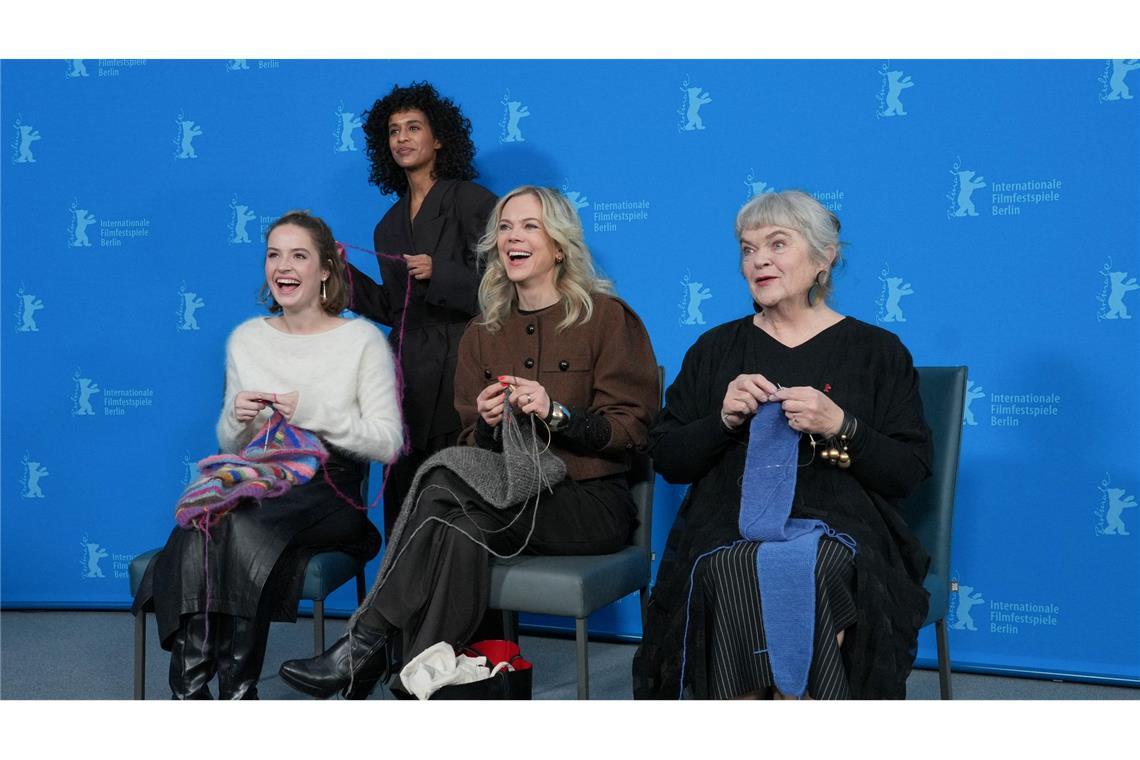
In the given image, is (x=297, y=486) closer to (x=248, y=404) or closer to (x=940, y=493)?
(x=248, y=404)

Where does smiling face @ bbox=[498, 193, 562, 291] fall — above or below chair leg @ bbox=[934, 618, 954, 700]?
above

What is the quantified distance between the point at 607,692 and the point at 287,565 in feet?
3.30

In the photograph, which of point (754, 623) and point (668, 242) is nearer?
point (754, 623)

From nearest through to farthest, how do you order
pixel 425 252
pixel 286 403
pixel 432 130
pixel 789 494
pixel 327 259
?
1. pixel 789 494
2. pixel 286 403
3. pixel 327 259
4. pixel 425 252
5. pixel 432 130

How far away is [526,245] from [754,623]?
3.95ft

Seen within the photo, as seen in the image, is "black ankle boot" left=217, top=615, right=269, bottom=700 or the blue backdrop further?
the blue backdrop

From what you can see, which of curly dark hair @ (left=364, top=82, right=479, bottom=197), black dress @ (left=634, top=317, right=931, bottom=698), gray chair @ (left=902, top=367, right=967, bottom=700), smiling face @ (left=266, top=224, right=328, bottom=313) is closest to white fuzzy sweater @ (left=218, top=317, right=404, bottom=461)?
smiling face @ (left=266, top=224, right=328, bottom=313)

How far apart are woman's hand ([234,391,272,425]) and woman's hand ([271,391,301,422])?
28 millimetres

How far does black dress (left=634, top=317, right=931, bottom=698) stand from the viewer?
2.09 m

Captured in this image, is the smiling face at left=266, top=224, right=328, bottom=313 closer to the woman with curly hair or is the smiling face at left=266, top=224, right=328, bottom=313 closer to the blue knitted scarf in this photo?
the woman with curly hair

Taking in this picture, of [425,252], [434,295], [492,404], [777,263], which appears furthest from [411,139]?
[777,263]

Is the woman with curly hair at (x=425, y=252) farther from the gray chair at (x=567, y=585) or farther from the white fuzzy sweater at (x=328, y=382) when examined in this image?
the gray chair at (x=567, y=585)

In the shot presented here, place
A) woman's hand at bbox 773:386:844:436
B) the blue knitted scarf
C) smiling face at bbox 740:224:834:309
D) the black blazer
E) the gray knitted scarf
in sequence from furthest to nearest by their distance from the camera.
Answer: the black blazer
the gray knitted scarf
smiling face at bbox 740:224:834:309
woman's hand at bbox 773:386:844:436
the blue knitted scarf

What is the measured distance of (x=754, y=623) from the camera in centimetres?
205
